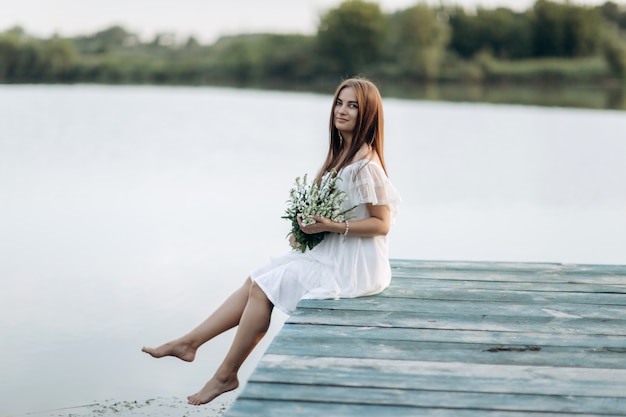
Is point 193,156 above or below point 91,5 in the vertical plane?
below

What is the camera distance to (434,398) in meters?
2.63

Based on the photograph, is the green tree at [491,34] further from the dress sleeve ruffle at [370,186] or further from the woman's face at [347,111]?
the dress sleeve ruffle at [370,186]

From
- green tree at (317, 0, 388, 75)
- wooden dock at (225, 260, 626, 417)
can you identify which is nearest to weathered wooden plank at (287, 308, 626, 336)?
wooden dock at (225, 260, 626, 417)

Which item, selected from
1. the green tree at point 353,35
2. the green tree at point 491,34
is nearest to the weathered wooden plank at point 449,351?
A: the green tree at point 353,35

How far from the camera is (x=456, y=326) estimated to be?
3.39 metres

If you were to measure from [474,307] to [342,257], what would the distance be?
2.01 feet

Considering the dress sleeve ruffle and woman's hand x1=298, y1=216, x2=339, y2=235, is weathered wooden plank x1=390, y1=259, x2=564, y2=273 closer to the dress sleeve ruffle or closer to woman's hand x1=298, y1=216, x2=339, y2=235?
the dress sleeve ruffle

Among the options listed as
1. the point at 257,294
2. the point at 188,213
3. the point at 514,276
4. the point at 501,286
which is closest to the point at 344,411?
the point at 257,294

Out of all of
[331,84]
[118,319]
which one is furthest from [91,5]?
[118,319]

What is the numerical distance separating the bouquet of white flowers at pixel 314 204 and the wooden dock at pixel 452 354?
0.98 ft

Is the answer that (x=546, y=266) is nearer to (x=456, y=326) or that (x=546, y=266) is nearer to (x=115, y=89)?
(x=456, y=326)

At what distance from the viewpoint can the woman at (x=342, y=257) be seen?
3617 millimetres

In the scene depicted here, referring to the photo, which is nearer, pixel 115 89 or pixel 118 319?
pixel 118 319

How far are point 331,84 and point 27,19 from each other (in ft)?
46.7
